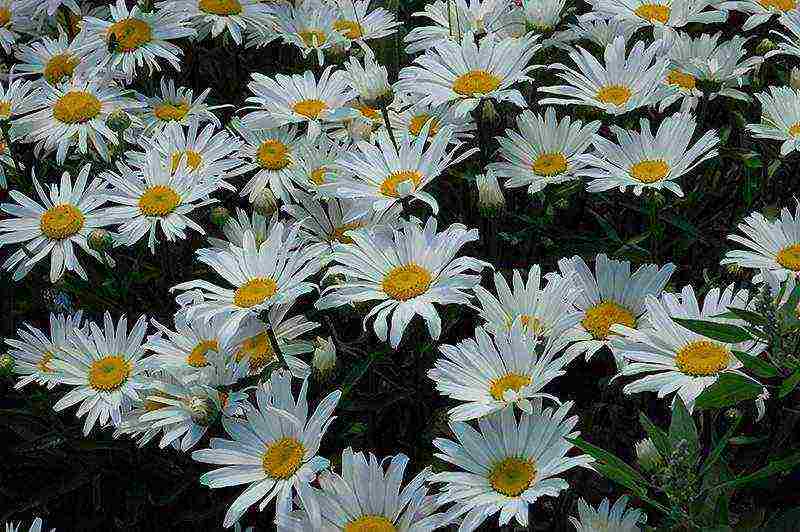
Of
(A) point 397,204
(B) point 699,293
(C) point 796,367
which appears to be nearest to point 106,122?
(A) point 397,204

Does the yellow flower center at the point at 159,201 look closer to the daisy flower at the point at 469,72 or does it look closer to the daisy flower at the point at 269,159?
the daisy flower at the point at 269,159

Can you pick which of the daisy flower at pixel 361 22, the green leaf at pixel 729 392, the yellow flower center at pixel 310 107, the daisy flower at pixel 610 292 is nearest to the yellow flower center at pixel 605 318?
the daisy flower at pixel 610 292

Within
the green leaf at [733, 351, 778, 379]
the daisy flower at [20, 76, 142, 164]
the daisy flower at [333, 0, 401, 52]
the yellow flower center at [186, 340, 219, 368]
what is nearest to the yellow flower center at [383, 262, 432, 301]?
the yellow flower center at [186, 340, 219, 368]

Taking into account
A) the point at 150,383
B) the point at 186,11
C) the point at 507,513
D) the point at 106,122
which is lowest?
A: the point at 507,513

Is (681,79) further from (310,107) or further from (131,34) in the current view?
(131,34)

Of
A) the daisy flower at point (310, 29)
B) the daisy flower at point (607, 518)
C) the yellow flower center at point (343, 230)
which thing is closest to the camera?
the daisy flower at point (607, 518)

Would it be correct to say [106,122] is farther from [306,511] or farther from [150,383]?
[306,511]

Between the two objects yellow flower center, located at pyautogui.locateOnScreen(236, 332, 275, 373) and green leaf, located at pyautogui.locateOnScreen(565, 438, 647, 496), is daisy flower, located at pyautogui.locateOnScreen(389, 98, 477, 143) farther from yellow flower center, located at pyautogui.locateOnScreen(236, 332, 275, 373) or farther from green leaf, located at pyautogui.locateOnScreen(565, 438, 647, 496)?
green leaf, located at pyautogui.locateOnScreen(565, 438, 647, 496)
